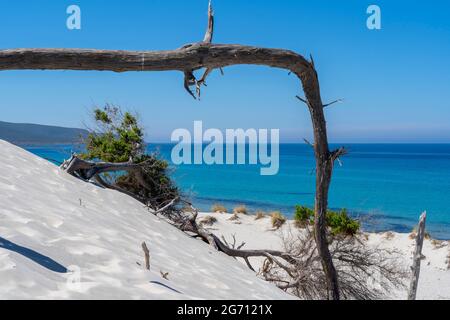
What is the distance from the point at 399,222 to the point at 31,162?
71.4 feet

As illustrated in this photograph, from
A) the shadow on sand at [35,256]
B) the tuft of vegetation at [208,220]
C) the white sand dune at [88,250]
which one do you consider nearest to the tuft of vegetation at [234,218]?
the tuft of vegetation at [208,220]

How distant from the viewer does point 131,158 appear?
1060 centimetres

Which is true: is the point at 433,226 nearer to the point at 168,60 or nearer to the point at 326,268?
the point at 326,268

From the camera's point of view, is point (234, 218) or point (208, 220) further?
point (234, 218)

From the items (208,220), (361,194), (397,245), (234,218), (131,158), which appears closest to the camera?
(131,158)

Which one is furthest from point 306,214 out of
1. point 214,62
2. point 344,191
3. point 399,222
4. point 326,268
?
point 344,191

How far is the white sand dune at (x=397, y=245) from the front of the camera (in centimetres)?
1204

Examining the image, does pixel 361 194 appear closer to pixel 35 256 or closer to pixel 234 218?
pixel 234 218

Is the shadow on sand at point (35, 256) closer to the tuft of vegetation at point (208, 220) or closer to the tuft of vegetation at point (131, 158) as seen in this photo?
the tuft of vegetation at point (131, 158)

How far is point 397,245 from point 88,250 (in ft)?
47.3

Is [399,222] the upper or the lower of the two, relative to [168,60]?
lower

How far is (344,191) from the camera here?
43406 millimetres

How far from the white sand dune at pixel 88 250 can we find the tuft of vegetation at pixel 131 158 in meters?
2.34

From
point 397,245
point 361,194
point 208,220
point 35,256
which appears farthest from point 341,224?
point 361,194
